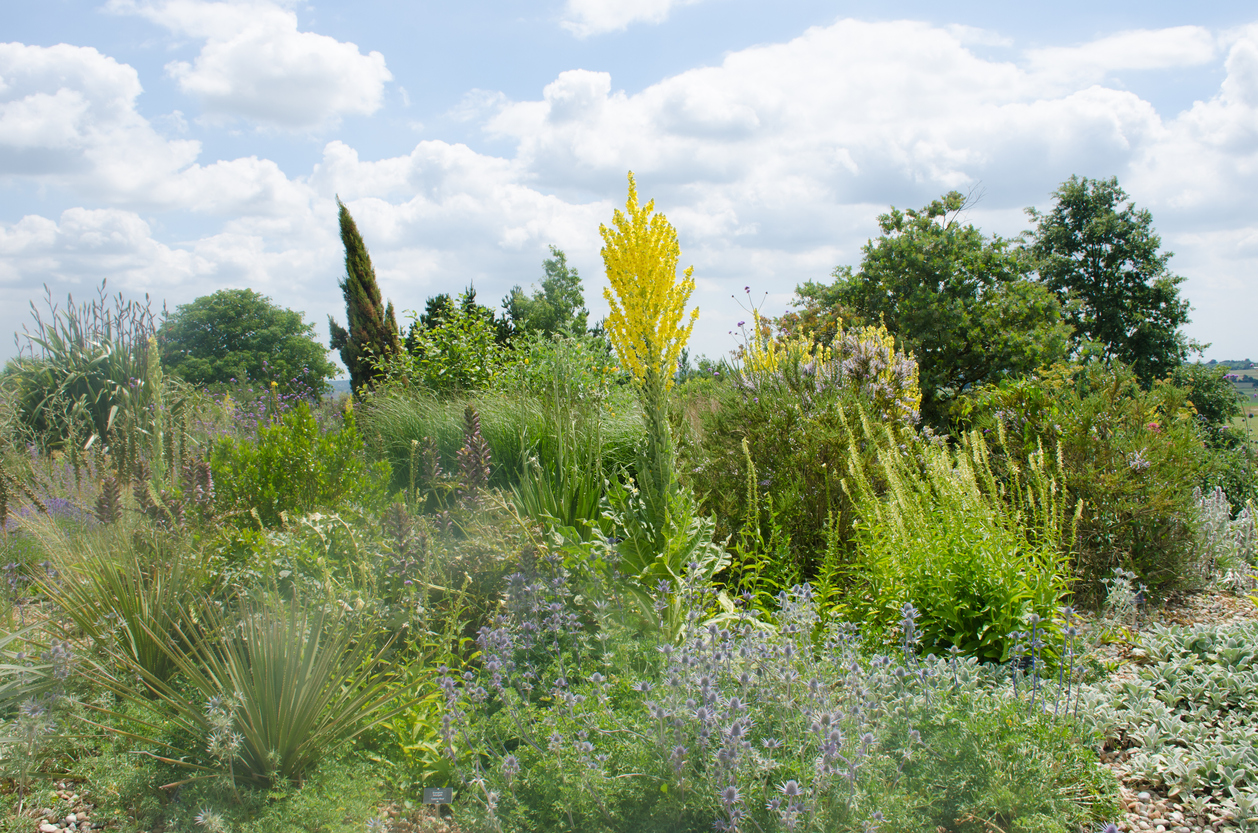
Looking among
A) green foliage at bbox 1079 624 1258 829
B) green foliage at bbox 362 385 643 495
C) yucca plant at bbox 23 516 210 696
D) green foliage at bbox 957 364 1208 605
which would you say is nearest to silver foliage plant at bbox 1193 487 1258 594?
green foliage at bbox 957 364 1208 605

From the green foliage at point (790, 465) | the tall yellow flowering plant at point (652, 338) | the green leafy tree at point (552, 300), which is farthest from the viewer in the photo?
the green leafy tree at point (552, 300)

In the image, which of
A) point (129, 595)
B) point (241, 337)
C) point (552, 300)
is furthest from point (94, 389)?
point (241, 337)

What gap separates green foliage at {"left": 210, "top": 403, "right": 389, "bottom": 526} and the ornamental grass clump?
2.17 m

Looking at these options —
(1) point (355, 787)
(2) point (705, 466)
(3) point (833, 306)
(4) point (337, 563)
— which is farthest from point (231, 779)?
(3) point (833, 306)

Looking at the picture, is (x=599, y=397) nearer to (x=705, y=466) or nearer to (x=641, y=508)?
(x=705, y=466)

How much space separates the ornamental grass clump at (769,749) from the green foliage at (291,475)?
2171 millimetres

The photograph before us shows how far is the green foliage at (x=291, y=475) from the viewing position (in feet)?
13.9

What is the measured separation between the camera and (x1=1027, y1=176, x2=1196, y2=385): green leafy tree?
22.0m

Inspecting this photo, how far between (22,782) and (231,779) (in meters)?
0.83

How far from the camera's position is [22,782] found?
225 centimetres

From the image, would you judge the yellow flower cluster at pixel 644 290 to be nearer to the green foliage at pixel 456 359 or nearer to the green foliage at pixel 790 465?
the green foliage at pixel 790 465

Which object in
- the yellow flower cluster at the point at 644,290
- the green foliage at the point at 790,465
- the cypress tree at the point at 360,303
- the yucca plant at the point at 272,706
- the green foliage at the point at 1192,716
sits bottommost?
A: the green foliage at the point at 1192,716

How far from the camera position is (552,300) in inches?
1284

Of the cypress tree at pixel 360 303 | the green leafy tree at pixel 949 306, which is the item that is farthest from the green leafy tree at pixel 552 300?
the green leafy tree at pixel 949 306
